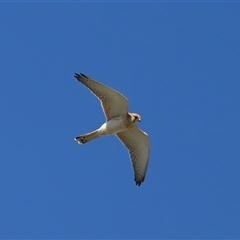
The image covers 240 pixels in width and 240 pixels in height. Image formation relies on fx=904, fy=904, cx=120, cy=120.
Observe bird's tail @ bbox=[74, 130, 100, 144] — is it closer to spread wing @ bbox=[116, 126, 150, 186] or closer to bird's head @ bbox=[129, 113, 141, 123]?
bird's head @ bbox=[129, 113, 141, 123]

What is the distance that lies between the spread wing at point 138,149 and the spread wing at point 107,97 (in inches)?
Result: 36.6

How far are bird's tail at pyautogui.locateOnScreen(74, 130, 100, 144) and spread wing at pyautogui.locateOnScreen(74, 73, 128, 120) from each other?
→ 487 mm

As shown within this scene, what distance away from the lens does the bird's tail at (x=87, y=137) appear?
2206cm

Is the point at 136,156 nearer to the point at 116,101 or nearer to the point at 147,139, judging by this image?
the point at 147,139

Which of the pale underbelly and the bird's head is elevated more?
the bird's head

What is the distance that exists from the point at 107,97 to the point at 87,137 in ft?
3.87

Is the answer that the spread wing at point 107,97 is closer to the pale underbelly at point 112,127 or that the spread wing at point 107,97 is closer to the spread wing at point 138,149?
the pale underbelly at point 112,127

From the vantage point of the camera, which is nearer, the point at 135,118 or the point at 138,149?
the point at 135,118

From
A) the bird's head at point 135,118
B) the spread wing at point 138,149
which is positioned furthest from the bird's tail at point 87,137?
the spread wing at point 138,149

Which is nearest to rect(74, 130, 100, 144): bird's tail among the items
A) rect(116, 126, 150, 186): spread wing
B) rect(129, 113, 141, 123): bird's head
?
rect(129, 113, 141, 123): bird's head

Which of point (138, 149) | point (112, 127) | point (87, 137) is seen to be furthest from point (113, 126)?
point (138, 149)

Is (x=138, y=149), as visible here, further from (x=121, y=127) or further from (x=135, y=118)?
(x=135, y=118)

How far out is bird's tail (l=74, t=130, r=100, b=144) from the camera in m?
22.1

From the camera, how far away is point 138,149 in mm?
23016
